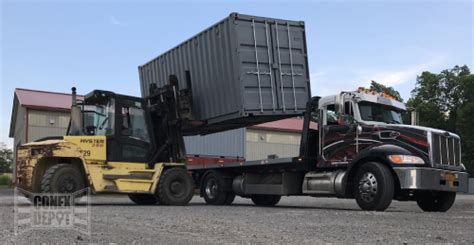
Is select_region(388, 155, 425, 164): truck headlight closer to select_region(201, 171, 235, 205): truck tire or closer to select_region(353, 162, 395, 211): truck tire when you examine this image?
select_region(353, 162, 395, 211): truck tire

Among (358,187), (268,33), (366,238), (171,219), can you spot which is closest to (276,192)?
(358,187)

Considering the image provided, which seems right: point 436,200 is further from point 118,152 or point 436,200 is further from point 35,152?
point 35,152

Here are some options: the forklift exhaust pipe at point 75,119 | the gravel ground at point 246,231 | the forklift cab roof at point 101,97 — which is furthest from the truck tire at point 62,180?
the gravel ground at point 246,231

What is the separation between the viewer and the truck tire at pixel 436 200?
41.4 feet

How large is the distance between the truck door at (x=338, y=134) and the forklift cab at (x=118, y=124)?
14.7 ft

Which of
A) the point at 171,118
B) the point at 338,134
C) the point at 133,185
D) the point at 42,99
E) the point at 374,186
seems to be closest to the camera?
the point at 374,186

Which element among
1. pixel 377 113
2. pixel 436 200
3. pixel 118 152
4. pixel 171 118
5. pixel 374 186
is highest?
pixel 171 118

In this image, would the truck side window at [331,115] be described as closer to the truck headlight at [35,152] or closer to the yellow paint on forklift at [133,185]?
the yellow paint on forklift at [133,185]

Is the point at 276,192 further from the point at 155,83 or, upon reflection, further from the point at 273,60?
the point at 155,83

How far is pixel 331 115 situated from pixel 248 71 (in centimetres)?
231

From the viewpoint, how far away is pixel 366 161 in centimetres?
1184

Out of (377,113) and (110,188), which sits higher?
(377,113)

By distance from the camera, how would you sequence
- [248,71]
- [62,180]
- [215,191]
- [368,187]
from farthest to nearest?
1. [215,191]
2. [248,71]
3. [62,180]
4. [368,187]

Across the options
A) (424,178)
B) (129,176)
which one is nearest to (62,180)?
(129,176)
